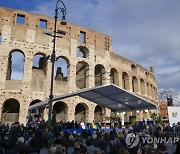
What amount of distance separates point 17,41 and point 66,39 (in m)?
6.22

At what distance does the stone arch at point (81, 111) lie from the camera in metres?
27.7

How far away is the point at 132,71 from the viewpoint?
1414 inches

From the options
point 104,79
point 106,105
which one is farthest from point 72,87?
point 106,105

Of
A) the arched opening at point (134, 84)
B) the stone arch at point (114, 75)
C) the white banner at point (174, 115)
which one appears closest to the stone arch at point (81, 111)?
the stone arch at point (114, 75)

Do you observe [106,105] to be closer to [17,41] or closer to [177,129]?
[177,129]

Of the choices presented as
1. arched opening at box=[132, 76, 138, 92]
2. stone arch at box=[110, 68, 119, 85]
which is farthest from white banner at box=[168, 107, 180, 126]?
arched opening at box=[132, 76, 138, 92]

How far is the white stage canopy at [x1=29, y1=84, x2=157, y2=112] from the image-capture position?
13453 millimetres

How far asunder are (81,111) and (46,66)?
7.67 m

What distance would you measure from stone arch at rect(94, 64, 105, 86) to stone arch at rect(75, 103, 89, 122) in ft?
14.9

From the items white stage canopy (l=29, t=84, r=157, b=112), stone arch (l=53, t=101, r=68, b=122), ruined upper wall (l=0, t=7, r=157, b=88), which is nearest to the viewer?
white stage canopy (l=29, t=84, r=157, b=112)

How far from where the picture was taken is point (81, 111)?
28750 millimetres

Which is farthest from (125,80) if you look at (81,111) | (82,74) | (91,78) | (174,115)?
(174,115)

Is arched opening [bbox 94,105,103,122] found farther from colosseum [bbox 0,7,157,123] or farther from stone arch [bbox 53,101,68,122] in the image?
stone arch [bbox 53,101,68,122]

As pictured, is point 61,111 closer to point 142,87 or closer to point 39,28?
point 39,28
